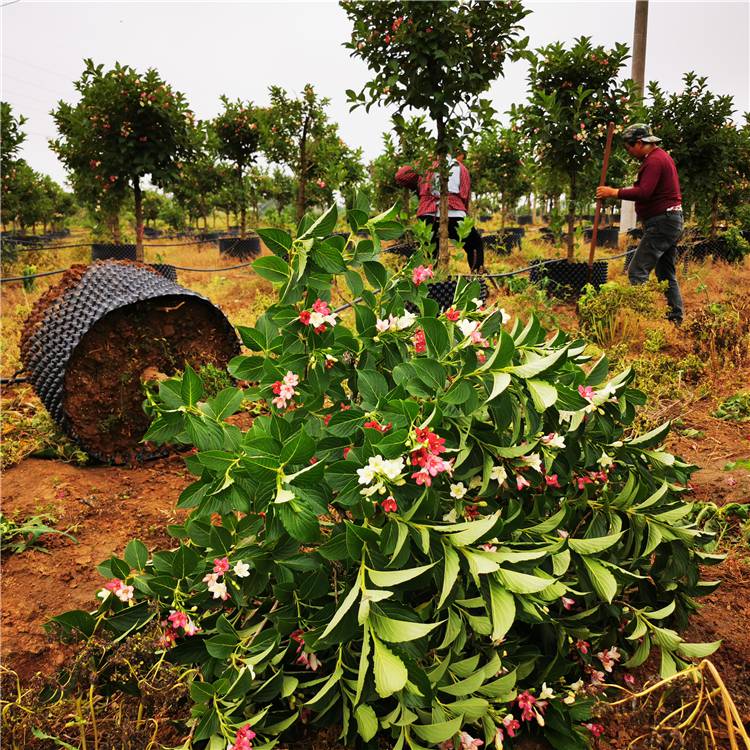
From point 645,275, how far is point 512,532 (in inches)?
189

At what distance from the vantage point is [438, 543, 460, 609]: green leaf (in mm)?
1025

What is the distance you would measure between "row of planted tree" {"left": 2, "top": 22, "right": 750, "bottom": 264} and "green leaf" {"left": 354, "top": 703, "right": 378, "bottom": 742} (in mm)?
5193

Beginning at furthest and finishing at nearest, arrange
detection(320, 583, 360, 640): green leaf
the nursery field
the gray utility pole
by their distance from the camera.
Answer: the gray utility pole → the nursery field → detection(320, 583, 360, 640): green leaf

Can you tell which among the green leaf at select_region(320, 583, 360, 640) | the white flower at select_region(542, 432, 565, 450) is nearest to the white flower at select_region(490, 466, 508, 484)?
the white flower at select_region(542, 432, 565, 450)

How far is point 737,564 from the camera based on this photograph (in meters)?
1.88

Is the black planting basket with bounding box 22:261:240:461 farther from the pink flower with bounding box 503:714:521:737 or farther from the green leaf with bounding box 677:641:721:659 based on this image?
the green leaf with bounding box 677:641:721:659

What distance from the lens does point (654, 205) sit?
17.2 ft

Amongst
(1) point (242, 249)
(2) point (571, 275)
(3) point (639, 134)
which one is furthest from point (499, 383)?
(1) point (242, 249)

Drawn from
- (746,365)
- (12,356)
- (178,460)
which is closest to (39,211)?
(12,356)

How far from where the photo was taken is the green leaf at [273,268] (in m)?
1.28

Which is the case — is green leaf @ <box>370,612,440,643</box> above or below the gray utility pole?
below

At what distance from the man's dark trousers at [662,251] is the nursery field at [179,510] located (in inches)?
19.1

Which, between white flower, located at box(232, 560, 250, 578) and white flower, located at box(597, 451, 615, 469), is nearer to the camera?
white flower, located at box(232, 560, 250, 578)

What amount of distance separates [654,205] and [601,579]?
4944 millimetres
